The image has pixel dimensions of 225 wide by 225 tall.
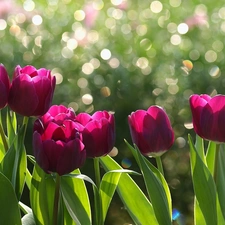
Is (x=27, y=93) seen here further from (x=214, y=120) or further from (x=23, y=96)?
(x=214, y=120)

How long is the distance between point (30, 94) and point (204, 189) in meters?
0.39

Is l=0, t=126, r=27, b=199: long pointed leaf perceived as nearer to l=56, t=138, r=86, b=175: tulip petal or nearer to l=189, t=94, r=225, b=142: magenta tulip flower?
l=56, t=138, r=86, b=175: tulip petal

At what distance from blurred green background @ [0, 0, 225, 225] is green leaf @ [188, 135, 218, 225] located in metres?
0.96

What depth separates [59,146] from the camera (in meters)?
1.25

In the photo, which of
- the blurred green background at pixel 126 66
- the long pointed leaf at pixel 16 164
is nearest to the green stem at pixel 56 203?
the long pointed leaf at pixel 16 164

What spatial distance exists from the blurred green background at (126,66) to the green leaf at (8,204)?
111 cm

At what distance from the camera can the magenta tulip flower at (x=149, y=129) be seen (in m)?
1.35

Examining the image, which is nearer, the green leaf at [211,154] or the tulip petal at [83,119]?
the tulip petal at [83,119]

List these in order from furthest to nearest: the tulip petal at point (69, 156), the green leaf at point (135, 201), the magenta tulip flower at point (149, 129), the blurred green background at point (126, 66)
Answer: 1. the blurred green background at point (126, 66)
2. the green leaf at point (135, 201)
3. the magenta tulip flower at point (149, 129)
4. the tulip petal at point (69, 156)

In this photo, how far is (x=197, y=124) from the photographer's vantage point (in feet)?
4.42

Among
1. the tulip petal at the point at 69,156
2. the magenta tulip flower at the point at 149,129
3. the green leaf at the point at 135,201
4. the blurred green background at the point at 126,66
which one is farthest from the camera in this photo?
the blurred green background at the point at 126,66

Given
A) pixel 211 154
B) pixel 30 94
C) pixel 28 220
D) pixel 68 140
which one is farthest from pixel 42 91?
pixel 211 154

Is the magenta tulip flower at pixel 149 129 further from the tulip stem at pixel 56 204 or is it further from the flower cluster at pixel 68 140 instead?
the tulip stem at pixel 56 204

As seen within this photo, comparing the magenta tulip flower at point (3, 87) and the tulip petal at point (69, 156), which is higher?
the magenta tulip flower at point (3, 87)
